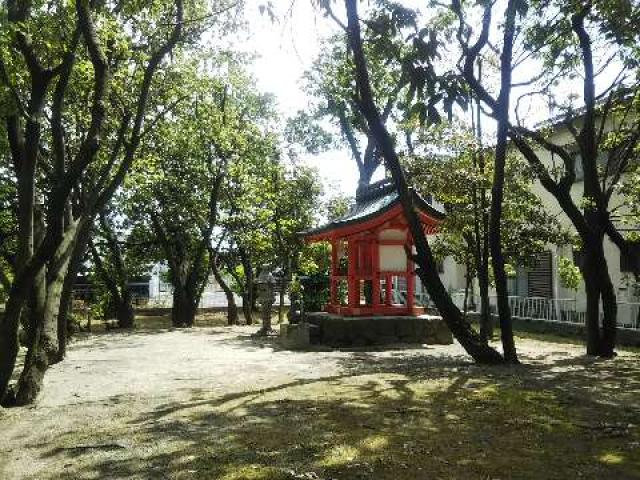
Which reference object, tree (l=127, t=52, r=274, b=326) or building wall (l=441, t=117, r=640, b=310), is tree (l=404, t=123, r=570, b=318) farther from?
tree (l=127, t=52, r=274, b=326)

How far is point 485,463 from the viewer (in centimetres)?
515

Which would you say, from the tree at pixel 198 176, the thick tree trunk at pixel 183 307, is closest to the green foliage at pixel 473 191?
the tree at pixel 198 176

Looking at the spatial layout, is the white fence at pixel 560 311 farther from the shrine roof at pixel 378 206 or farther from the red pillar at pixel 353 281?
the red pillar at pixel 353 281

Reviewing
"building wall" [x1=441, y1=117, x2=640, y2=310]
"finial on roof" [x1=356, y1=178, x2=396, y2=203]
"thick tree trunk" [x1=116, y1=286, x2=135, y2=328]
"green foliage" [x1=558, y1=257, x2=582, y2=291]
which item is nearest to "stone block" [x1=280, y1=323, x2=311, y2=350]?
"finial on roof" [x1=356, y1=178, x2=396, y2=203]

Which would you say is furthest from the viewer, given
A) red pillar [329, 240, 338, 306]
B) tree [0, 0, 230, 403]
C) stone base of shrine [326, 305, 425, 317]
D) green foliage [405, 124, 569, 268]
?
red pillar [329, 240, 338, 306]

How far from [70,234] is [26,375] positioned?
2.47 m

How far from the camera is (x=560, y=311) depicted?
810 inches

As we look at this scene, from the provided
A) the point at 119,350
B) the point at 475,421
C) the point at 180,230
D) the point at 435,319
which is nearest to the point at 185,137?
the point at 180,230

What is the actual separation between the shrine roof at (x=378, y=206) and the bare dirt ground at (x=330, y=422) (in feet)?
15.9

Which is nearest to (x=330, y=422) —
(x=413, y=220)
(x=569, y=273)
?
(x=413, y=220)

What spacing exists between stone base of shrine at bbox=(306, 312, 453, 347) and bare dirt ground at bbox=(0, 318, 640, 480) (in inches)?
154

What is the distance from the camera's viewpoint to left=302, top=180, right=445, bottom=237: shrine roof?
15789 millimetres

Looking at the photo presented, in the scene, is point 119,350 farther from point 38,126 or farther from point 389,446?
point 389,446

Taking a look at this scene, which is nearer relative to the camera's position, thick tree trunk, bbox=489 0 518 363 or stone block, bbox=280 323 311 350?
thick tree trunk, bbox=489 0 518 363
